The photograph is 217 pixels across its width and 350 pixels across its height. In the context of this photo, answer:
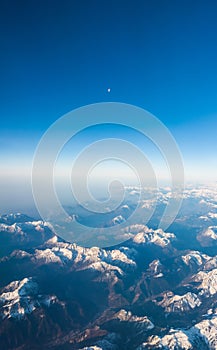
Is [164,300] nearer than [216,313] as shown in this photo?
No

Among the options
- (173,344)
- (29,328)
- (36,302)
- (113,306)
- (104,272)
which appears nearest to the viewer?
(173,344)

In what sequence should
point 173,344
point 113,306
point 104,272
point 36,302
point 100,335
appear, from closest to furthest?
point 173,344
point 100,335
point 36,302
point 113,306
point 104,272

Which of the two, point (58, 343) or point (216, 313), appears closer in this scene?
point (58, 343)

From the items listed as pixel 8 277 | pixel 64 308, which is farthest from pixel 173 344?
pixel 8 277

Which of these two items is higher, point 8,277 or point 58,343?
point 8,277

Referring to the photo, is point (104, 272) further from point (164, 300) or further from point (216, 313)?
Answer: point (216, 313)

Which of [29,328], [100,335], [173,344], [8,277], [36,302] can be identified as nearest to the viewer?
[173,344]

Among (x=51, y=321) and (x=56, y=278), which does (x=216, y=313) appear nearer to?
(x=51, y=321)

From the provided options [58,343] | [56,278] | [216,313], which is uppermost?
[56,278]

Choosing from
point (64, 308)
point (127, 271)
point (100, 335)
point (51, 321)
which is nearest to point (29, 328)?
point (51, 321)
